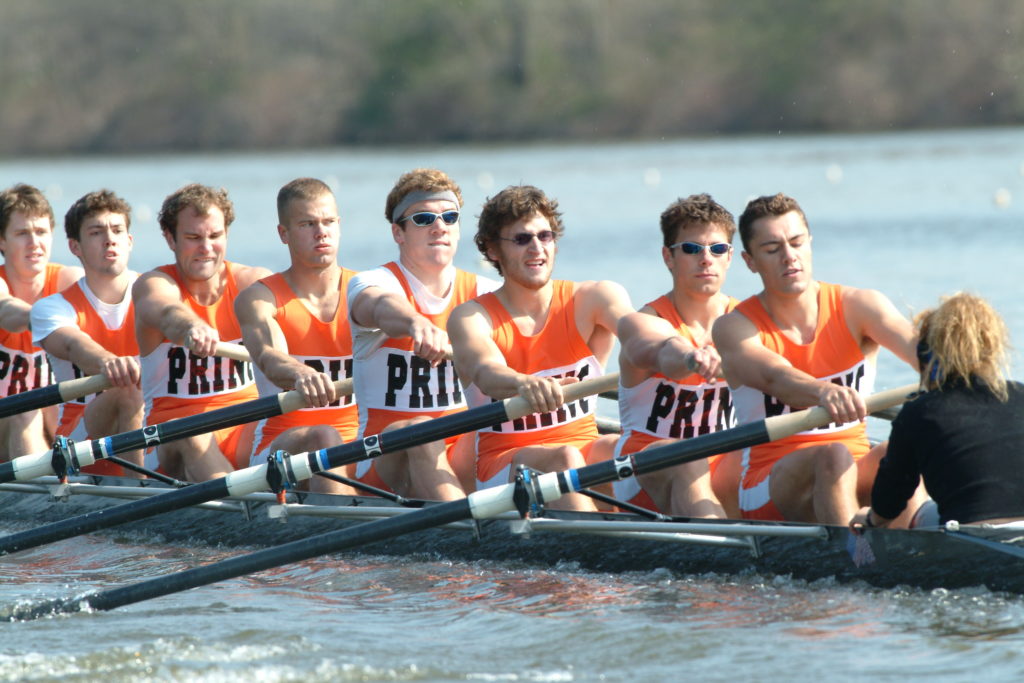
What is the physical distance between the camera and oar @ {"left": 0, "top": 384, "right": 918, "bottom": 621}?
17.0 feet

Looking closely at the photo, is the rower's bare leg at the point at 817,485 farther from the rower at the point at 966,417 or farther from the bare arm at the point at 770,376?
the rower at the point at 966,417

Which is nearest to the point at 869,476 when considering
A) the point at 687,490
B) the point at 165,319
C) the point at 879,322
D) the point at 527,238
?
the point at 879,322

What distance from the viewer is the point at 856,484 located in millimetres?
5355

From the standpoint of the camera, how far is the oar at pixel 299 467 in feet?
19.0

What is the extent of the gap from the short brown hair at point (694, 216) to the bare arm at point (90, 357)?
8.82ft

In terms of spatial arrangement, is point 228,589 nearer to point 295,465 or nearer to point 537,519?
point 295,465

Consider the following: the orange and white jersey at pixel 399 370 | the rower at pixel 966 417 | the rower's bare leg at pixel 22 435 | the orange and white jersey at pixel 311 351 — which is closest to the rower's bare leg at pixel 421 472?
the orange and white jersey at pixel 399 370

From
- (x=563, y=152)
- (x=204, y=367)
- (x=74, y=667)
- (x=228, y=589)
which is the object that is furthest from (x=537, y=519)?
(x=563, y=152)

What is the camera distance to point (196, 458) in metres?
7.00

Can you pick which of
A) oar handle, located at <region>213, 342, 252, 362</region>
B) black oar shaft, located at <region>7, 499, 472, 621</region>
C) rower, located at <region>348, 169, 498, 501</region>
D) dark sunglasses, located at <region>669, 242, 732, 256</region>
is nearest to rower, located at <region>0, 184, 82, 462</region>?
oar handle, located at <region>213, 342, 252, 362</region>

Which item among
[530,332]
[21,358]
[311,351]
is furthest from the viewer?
[21,358]

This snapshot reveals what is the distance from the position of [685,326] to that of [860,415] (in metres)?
0.95

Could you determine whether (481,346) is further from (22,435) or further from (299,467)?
(22,435)

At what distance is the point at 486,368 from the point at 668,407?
699mm
